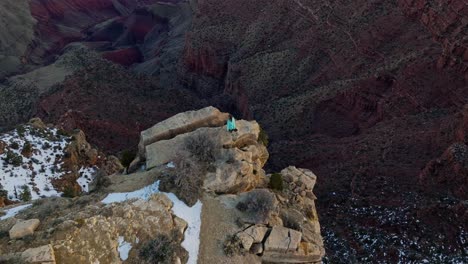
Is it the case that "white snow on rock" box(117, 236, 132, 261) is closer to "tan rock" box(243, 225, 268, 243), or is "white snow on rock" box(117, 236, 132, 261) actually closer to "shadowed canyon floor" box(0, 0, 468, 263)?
"tan rock" box(243, 225, 268, 243)

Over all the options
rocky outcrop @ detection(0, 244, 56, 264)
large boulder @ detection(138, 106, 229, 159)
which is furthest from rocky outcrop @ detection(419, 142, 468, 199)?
rocky outcrop @ detection(0, 244, 56, 264)

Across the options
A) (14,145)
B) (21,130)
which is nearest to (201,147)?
(14,145)

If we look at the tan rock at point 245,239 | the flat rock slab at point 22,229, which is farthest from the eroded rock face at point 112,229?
the tan rock at point 245,239

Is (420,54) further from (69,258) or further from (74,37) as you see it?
(74,37)

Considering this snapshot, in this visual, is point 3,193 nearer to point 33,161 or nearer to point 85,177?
point 33,161

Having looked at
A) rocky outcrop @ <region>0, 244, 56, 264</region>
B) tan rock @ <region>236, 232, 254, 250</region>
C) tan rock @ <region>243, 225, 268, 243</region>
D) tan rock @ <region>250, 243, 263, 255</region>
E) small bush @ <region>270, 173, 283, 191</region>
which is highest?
small bush @ <region>270, 173, 283, 191</region>

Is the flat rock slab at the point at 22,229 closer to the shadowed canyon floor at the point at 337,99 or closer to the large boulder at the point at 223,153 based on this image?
the large boulder at the point at 223,153

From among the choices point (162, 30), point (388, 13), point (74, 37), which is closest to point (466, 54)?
point (388, 13)
